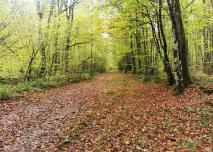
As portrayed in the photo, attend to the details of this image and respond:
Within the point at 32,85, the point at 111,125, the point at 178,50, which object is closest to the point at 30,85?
the point at 32,85

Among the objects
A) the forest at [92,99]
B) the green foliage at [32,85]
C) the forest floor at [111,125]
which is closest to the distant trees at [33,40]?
the forest at [92,99]

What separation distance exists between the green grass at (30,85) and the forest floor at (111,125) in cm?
161

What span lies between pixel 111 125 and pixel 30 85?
11291 mm

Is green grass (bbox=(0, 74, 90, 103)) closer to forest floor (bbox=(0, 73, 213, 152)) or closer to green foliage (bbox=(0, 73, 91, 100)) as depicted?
green foliage (bbox=(0, 73, 91, 100))

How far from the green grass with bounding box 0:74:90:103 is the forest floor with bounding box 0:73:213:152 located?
1615mm

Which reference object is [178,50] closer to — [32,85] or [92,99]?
[92,99]

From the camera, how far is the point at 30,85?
1920cm

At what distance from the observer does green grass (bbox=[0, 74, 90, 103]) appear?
15296mm

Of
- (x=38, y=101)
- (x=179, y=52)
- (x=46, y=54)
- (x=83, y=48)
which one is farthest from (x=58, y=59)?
(x=179, y=52)

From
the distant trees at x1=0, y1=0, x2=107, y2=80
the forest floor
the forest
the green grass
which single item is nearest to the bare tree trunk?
the forest

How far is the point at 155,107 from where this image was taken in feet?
39.2

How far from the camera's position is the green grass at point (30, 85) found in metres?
15.3

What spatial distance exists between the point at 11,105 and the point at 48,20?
10.6m

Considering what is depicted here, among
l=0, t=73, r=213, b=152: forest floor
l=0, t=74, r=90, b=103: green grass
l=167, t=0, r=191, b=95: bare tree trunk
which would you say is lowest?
l=0, t=73, r=213, b=152: forest floor
